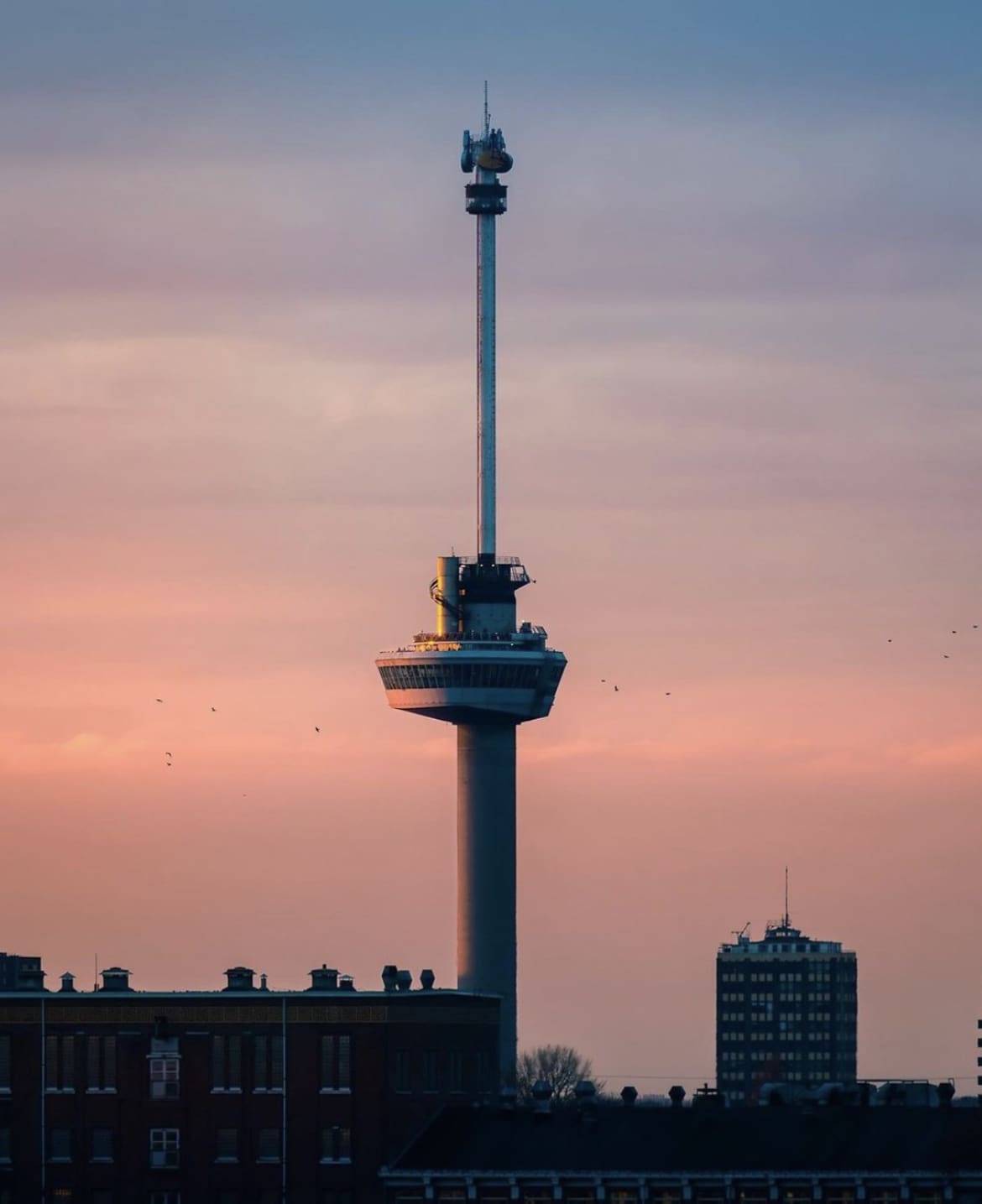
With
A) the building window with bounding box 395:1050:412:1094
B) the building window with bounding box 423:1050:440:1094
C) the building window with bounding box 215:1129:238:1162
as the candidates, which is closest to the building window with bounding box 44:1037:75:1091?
the building window with bounding box 215:1129:238:1162

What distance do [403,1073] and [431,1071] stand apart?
3011 mm

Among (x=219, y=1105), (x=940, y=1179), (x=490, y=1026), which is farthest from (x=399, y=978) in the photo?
(x=940, y=1179)

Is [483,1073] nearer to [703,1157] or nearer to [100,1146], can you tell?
[703,1157]

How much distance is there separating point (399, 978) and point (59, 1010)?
25143 millimetres

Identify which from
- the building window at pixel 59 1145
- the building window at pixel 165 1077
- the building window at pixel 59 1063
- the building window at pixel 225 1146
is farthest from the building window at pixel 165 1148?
the building window at pixel 59 1063

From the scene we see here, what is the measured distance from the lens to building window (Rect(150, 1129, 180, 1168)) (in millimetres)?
178750

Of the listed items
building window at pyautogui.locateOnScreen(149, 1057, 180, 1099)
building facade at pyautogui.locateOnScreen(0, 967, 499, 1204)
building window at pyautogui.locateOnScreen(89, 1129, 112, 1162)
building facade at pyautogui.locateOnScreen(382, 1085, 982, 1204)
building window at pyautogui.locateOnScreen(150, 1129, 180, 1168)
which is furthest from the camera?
building window at pyautogui.locateOnScreen(89, 1129, 112, 1162)

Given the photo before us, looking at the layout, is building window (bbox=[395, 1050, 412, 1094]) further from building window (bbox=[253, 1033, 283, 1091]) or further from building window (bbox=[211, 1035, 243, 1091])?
building window (bbox=[211, 1035, 243, 1091])

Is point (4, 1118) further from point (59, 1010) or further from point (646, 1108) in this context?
point (646, 1108)

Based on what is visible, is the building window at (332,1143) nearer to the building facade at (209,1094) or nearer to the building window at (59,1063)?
the building facade at (209,1094)

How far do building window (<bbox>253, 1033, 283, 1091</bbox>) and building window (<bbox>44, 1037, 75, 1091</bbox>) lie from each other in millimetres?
9832

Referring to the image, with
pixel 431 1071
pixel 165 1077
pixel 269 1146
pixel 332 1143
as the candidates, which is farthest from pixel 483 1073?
pixel 165 1077

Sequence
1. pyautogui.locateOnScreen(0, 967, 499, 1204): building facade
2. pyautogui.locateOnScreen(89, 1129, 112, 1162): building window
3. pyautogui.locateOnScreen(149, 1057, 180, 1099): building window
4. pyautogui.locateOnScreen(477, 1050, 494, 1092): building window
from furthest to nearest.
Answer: pyautogui.locateOnScreen(477, 1050, 494, 1092): building window → pyautogui.locateOnScreen(89, 1129, 112, 1162): building window → pyautogui.locateOnScreen(149, 1057, 180, 1099): building window → pyautogui.locateOnScreen(0, 967, 499, 1204): building facade

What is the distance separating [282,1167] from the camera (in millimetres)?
177250
